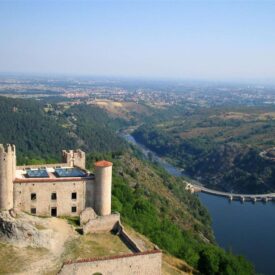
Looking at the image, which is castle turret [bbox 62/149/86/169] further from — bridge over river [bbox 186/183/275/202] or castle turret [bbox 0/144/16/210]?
bridge over river [bbox 186/183/275/202]

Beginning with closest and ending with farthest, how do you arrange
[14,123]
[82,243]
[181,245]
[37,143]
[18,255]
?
[18,255] → [82,243] → [181,245] → [37,143] → [14,123]

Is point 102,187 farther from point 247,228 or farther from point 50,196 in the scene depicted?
point 247,228

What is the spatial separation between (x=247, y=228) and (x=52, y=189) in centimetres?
6693

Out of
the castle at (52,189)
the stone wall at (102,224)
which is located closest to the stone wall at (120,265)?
the stone wall at (102,224)

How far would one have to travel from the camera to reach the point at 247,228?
10169 centimetres

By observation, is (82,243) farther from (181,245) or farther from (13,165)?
(181,245)

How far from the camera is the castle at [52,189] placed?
4278 cm

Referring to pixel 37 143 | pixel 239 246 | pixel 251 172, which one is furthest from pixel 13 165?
pixel 251 172

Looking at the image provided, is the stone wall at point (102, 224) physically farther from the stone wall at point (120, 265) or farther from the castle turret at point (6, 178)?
the castle turret at point (6, 178)

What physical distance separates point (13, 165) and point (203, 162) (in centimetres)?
14270

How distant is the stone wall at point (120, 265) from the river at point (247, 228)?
45.5 meters

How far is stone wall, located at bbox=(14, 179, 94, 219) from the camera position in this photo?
43.7 m

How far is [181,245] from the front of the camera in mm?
60719

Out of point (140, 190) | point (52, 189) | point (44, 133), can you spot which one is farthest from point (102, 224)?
point (44, 133)
